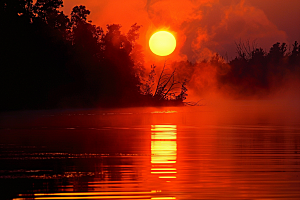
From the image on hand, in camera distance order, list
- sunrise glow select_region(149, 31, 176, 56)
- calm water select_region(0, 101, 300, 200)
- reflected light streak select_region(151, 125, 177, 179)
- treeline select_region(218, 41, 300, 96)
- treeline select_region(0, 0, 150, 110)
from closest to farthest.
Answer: calm water select_region(0, 101, 300, 200) → reflected light streak select_region(151, 125, 177, 179) → treeline select_region(0, 0, 150, 110) → sunrise glow select_region(149, 31, 176, 56) → treeline select_region(218, 41, 300, 96)

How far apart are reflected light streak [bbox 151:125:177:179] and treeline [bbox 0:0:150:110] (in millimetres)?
Result: 26499

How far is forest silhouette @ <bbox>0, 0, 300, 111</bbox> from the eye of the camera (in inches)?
1681

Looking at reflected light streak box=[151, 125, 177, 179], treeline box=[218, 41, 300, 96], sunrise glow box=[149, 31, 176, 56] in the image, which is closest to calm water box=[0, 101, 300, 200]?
reflected light streak box=[151, 125, 177, 179]

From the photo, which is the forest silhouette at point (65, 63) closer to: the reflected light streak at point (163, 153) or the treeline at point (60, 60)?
the treeline at point (60, 60)

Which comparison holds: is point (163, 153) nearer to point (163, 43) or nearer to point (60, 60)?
point (60, 60)

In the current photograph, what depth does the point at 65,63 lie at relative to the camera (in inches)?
1809

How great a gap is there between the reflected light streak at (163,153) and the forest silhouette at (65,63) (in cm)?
2660

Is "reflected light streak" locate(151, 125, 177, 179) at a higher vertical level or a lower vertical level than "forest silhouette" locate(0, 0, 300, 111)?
lower

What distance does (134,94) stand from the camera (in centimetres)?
5303

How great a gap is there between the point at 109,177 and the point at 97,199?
1.82 metres

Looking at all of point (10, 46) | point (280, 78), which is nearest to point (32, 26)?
point (10, 46)

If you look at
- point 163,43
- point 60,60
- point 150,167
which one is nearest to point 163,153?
point 150,167

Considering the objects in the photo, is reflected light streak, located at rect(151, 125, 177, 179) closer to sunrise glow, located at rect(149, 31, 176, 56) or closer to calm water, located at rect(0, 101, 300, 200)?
calm water, located at rect(0, 101, 300, 200)

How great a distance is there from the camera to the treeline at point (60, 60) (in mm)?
42625
